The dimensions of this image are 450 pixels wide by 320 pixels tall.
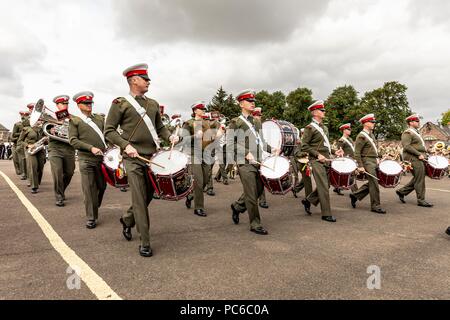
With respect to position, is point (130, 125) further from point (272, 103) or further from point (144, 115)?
point (272, 103)

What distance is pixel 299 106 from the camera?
63156mm

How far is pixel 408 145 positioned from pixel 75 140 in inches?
306

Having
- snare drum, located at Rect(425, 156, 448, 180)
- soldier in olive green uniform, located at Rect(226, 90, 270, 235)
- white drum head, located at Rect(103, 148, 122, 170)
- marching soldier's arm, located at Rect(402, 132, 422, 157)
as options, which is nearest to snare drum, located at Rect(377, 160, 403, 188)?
marching soldier's arm, located at Rect(402, 132, 422, 157)

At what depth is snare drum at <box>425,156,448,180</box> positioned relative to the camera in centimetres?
870

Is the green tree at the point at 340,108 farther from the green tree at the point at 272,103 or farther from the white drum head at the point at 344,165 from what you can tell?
the white drum head at the point at 344,165

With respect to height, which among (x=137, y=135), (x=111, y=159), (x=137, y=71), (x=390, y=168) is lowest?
(x=390, y=168)

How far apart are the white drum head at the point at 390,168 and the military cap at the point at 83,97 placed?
6.32 metres

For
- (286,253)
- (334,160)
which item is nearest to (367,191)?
(334,160)

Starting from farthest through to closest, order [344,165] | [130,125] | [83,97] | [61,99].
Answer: [61,99] < [344,165] < [83,97] < [130,125]

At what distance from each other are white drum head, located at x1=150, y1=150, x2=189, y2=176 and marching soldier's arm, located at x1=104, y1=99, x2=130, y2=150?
44cm

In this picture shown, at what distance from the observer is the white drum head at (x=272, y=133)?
831 cm

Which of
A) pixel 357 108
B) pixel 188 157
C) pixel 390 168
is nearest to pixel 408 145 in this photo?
pixel 390 168

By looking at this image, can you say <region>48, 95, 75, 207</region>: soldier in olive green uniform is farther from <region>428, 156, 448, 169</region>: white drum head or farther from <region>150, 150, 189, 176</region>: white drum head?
<region>428, 156, 448, 169</region>: white drum head

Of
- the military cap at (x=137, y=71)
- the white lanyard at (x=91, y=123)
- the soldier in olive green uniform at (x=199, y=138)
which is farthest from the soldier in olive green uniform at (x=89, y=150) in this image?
the soldier in olive green uniform at (x=199, y=138)
